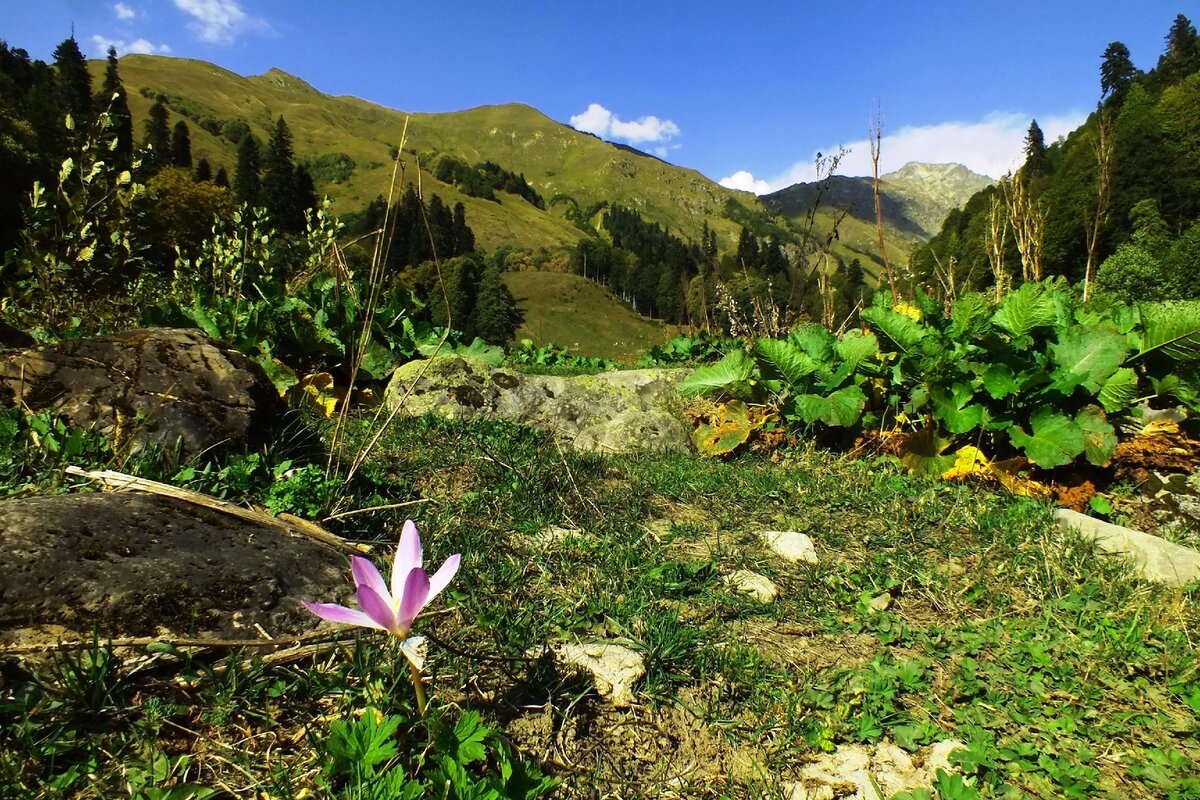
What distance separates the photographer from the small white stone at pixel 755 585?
2.77 metres

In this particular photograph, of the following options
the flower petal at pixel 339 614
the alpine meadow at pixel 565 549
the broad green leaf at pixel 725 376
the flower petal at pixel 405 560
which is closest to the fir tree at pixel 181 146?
the alpine meadow at pixel 565 549

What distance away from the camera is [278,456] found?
3.03m

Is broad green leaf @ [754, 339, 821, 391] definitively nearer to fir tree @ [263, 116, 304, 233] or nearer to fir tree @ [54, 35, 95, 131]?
fir tree @ [263, 116, 304, 233]

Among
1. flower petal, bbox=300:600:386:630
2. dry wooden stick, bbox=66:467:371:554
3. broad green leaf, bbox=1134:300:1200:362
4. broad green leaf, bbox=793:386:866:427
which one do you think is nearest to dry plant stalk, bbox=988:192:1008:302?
broad green leaf, bbox=1134:300:1200:362

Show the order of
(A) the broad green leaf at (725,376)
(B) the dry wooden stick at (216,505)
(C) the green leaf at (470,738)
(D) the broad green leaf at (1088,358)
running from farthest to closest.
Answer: (A) the broad green leaf at (725,376) → (D) the broad green leaf at (1088,358) → (B) the dry wooden stick at (216,505) → (C) the green leaf at (470,738)

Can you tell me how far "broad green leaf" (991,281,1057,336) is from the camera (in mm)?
4344

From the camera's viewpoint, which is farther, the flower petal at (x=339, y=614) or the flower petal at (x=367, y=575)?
the flower petal at (x=367, y=575)

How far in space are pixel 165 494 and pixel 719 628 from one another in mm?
2125

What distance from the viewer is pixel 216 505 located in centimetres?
217

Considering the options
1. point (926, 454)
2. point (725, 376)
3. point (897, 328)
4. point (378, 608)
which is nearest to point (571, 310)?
point (725, 376)

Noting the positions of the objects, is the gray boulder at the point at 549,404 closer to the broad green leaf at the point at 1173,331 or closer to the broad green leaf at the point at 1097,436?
the broad green leaf at the point at 1097,436

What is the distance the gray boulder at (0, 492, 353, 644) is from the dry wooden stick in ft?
0.12

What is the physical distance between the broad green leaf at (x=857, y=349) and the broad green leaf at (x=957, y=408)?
0.61 metres

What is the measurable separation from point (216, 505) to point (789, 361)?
4.29 metres
